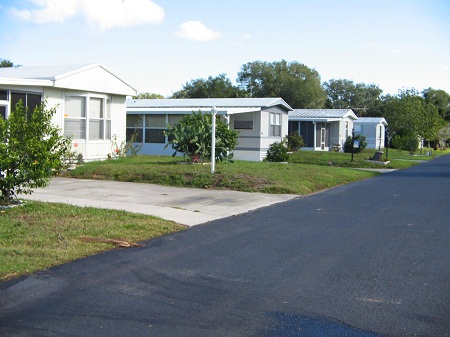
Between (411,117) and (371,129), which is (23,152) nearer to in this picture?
(411,117)

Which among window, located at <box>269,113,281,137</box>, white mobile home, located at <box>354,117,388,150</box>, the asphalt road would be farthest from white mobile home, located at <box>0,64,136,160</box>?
white mobile home, located at <box>354,117,388,150</box>

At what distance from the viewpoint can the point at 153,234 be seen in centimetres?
971

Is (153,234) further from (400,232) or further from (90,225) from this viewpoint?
(400,232)

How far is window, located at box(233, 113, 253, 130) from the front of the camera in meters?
31.5

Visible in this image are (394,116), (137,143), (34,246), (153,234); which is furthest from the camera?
(394,116)

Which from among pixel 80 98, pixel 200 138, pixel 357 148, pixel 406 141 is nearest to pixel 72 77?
pixel 80 98

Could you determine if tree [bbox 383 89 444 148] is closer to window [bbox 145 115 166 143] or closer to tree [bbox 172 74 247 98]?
tree [bbox 172 74 247 98]

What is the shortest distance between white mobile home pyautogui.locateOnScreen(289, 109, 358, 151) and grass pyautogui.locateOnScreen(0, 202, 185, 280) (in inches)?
1255

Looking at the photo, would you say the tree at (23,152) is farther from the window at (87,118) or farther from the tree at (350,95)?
the tree at (350,95)

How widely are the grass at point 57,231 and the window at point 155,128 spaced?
17.7 metres

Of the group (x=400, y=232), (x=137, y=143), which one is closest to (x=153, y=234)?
(x=400, y=232)

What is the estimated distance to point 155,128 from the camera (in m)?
29.7

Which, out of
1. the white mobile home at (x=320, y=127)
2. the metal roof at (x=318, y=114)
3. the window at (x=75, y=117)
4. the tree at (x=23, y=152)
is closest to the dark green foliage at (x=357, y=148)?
the white mobile home at (x=320, y=127)

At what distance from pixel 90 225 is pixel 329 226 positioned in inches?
173
